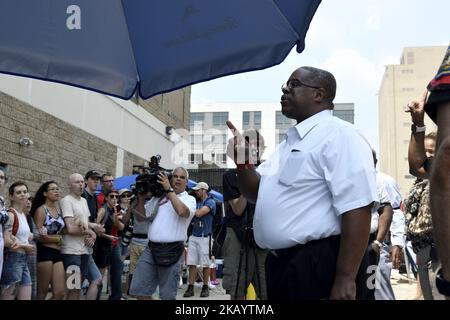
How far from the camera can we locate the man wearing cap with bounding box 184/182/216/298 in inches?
375

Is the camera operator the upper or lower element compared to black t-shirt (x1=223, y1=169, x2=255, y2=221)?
lower

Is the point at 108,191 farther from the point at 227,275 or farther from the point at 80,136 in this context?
the point at 80,136

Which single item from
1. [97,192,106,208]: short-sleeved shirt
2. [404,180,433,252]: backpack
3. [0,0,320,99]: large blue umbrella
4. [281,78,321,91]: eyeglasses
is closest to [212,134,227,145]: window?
[0,0,320,99]: large blue umbrella

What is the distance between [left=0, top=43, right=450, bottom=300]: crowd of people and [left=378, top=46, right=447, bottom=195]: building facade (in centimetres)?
9013

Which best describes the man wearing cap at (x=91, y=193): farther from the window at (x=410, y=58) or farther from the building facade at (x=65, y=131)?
Result: the window at (x=410, y=58)

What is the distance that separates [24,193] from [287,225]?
4762 mm

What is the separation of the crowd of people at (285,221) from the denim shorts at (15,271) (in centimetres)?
1

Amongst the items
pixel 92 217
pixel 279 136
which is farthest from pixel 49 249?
pixel 279 136

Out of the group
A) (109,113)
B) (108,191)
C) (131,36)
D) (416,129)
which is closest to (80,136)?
(109,113)

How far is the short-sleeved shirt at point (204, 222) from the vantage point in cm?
973

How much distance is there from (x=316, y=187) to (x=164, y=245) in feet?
12.4

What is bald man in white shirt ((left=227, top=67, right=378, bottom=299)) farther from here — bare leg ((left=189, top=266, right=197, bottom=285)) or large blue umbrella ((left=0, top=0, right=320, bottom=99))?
bare leg ((left=189, top=266, right=197, bottom=285))

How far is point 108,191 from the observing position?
838cm

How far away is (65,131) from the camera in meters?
12.5
